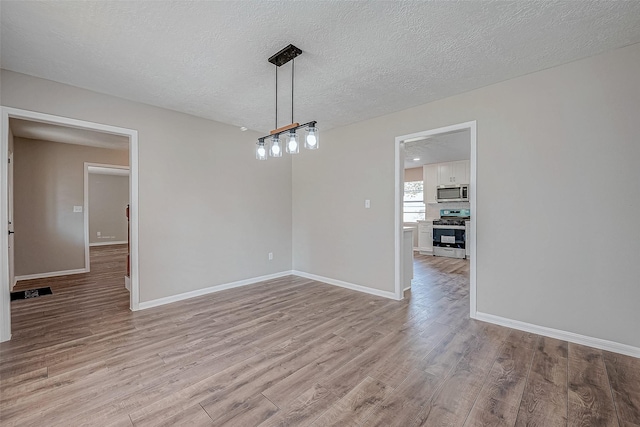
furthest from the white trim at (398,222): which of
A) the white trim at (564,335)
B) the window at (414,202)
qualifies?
the window at (414,202)

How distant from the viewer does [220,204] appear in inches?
165

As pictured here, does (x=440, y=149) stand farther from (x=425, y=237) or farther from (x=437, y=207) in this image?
(x=425, y=237)

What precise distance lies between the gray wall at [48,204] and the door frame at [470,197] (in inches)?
237

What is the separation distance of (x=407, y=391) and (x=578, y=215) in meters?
2.22

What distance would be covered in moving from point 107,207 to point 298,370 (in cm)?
1017

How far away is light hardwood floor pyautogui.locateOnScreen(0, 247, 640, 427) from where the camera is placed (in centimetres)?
165

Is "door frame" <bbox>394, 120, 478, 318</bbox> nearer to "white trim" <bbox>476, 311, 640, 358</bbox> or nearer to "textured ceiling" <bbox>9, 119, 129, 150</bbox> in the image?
"white trim" <bbox>476, 311, 640, 358</bbox>

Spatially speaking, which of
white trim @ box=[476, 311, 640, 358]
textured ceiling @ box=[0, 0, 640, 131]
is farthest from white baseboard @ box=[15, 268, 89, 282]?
white trim @ box=[476, 311, 640, 358]

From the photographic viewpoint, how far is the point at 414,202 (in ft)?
27.9

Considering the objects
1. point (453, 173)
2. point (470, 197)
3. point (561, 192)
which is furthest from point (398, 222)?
point (453, 173)

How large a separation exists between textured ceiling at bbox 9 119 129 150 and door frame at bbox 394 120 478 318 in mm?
4238

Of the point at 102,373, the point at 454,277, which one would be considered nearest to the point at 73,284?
the point at 102,373

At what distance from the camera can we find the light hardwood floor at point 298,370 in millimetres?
1648

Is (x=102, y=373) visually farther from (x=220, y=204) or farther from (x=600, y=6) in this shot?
(x=600, y=6)
